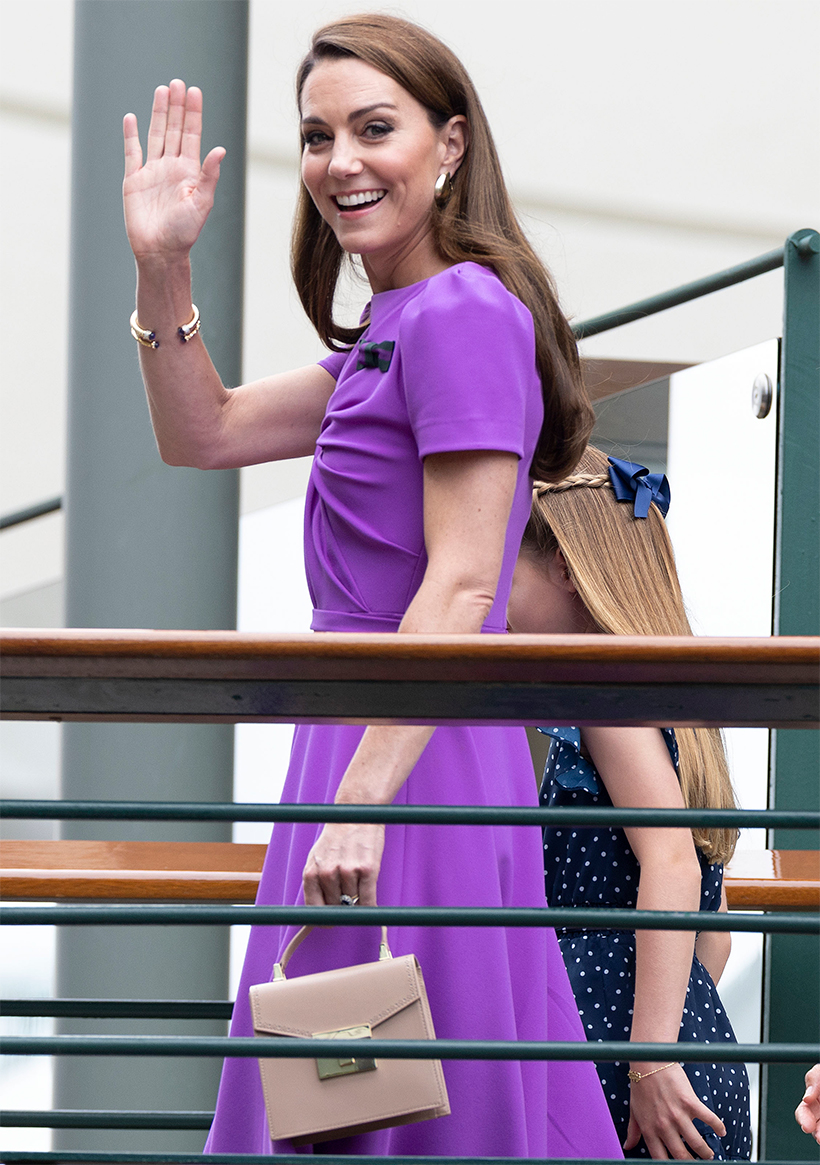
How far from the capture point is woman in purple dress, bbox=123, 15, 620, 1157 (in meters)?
1.44

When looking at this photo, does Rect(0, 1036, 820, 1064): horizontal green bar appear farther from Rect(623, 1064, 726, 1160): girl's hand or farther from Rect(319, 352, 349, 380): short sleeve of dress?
Rect(319, 352, 349, 380): short sleeve of dress

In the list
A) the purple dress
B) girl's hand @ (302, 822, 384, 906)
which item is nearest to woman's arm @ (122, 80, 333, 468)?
the purple dress

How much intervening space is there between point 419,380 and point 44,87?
5210 millimetres

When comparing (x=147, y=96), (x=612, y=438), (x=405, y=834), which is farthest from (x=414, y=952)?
(x=612, y=438)

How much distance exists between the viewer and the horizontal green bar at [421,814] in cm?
121

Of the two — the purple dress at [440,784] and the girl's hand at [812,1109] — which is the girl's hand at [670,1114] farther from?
the purple dress at [440,784]

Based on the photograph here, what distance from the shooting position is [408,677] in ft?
3.69

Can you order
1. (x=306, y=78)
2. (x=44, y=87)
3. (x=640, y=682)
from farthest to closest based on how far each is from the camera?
(x=44, y=87) < (x=306, y=78) < (x=640, y=682)

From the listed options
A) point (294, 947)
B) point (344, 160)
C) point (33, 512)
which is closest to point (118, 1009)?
point (294, 947)

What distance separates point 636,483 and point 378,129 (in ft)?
2.45

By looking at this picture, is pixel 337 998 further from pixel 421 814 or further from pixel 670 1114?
pixel 670 1114

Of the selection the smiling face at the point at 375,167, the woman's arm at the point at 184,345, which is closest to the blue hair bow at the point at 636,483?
the woman's arm at the point at 184,345

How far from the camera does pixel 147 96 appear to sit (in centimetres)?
290

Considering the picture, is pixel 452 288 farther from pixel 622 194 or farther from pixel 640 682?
pixel 622 194
